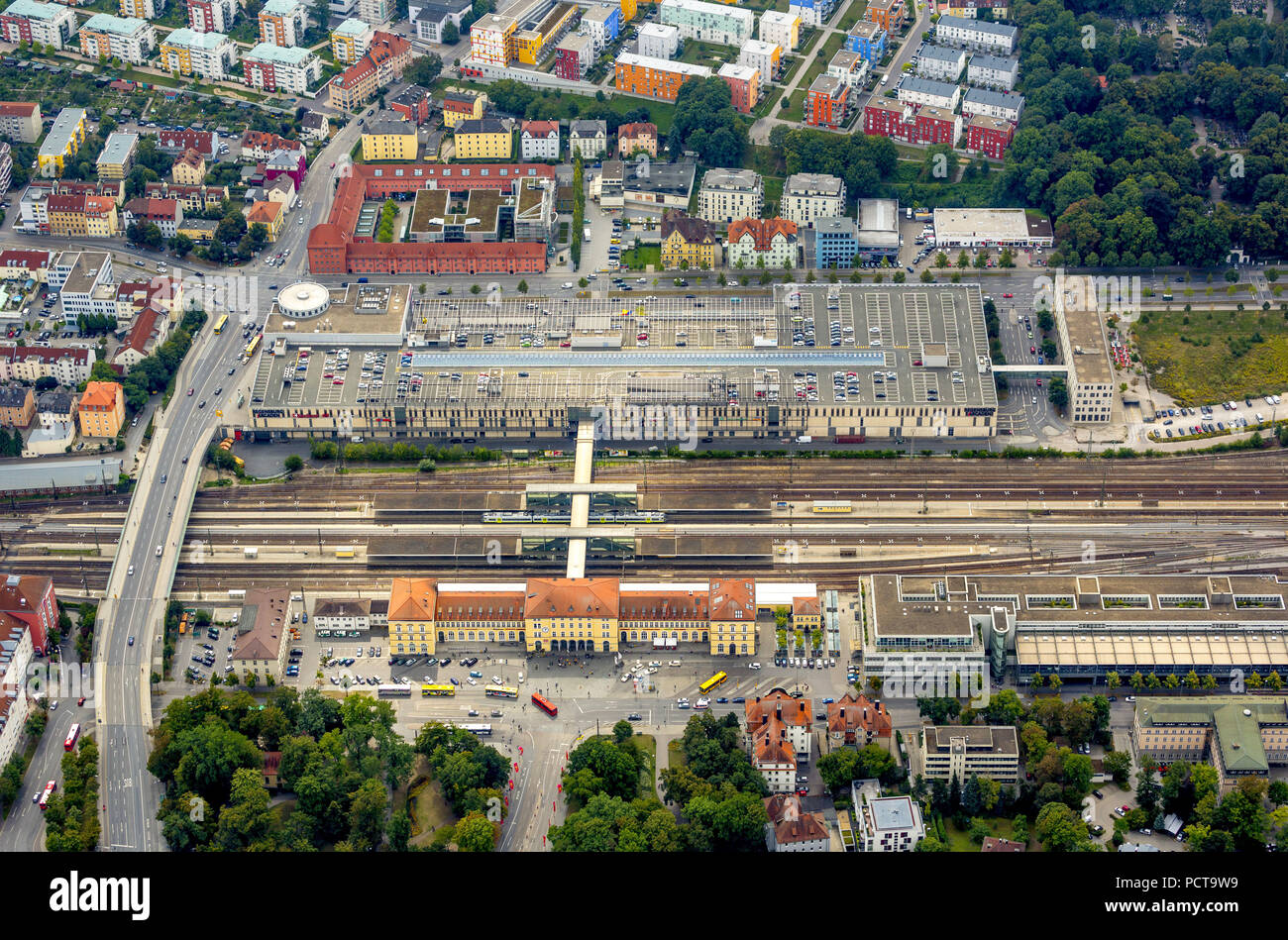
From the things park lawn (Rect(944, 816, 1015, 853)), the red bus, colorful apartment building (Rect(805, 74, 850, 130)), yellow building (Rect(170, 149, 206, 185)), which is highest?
colorful apartment building (Rect(805, 74, 850, 130))

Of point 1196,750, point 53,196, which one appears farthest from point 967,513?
point 53,196

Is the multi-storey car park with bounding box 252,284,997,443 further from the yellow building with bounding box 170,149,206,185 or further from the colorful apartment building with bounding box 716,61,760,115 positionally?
the colorful apartment building with bounding box 716,61,760,115

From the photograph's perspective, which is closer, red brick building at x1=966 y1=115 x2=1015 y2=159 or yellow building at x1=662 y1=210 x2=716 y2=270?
yellow building at x1=662 y1=210 x2=716 y2=270

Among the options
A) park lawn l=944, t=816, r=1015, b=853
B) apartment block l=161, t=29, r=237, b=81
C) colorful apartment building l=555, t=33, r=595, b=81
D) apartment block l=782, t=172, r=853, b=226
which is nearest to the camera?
park lawn l=944, t=816, r=1015, b=853

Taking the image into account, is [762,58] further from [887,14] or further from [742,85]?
[887,14]

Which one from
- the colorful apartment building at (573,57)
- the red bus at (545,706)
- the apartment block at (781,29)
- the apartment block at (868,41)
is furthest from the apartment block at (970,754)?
the apartment block at (781,29)

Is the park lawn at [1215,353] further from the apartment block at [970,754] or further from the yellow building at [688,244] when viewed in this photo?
the apartment block at [970,754]

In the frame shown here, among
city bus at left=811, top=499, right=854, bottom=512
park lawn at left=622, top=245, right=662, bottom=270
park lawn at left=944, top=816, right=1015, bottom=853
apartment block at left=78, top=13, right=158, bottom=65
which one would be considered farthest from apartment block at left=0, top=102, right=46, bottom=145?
park lawn at left=944, top=816, right=1015, bottom=853
